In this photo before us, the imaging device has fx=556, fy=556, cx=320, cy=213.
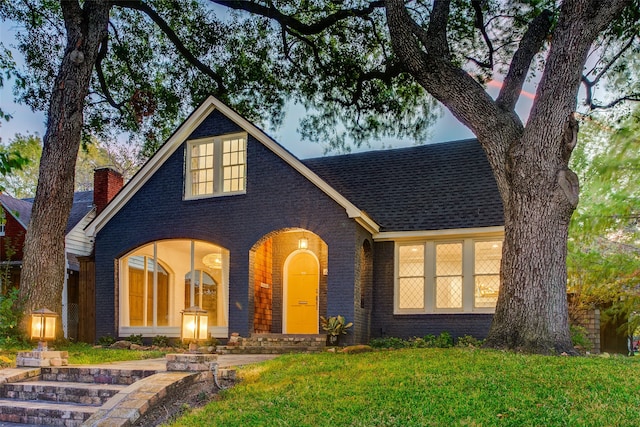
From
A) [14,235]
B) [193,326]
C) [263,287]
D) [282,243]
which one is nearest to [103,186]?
[14,235]

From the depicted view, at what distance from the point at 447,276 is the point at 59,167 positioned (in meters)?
9.53

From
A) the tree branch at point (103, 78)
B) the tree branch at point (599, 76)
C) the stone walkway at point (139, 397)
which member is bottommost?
the stone walkway at point (139, 397)

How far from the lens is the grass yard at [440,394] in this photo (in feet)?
17.6

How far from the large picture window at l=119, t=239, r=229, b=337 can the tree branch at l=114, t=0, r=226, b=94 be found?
222 inches

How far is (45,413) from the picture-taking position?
22.3 feet

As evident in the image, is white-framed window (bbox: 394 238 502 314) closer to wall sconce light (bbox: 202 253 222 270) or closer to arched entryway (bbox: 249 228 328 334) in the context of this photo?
arched entryway (bbox: 249 228 328 334)

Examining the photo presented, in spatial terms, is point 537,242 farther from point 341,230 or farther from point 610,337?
point 610,337

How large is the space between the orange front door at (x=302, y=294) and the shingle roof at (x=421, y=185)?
7.06ft

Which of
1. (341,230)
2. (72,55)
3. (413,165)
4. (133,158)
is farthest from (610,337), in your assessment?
(133,158)

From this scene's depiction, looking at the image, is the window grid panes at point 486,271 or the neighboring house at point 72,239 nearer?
the window grid panes at point 486,271

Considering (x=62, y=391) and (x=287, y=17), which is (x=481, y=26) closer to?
(x=287, y=17)

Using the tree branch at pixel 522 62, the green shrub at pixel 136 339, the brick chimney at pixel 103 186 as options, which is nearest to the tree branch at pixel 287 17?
the tree branch at pixel 522 62

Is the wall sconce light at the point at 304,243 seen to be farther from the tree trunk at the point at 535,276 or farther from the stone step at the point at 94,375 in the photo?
the stone step at the point at 94,375

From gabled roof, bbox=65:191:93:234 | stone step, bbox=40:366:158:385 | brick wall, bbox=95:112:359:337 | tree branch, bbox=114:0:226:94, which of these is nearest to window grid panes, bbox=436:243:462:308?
brick wall, bbox=95:112:359:337
